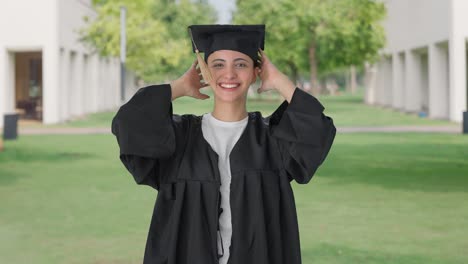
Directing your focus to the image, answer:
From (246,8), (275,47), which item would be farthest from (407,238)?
(246,8)

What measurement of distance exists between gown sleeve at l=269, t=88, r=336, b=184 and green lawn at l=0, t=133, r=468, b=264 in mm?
4301

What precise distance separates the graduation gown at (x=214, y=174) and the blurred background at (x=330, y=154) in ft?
14.0

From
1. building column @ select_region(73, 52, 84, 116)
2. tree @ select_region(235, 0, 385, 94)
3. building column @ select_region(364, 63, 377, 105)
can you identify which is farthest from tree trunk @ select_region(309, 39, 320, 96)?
building column @ select_region(364, 63, 377, 105)

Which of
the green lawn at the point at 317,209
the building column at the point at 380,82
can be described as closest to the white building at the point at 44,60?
the green lawn at the point at 317,209

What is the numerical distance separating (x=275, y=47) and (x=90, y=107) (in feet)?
37.8

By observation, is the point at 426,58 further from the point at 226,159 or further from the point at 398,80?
the point at 226,159

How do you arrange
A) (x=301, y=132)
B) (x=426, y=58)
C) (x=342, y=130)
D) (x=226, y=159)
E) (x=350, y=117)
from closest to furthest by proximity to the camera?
(x=301, y=132) → (x=226, y=159) → (x=342, y=130) → (x=350, y=117) → (x=426, y=58)

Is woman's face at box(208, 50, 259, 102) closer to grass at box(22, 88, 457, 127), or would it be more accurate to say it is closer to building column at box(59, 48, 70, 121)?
grass at box(22, 88, 457, 127)

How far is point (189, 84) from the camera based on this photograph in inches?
158

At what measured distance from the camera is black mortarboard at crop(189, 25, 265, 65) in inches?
151

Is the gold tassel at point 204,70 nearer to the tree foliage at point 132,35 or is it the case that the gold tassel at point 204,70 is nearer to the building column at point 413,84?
the tree foliage at point 132,35

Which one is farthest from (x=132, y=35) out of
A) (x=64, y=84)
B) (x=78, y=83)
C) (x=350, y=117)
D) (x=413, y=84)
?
(x=413, y=84)

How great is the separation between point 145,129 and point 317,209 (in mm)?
7627

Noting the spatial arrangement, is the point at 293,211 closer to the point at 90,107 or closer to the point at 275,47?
the point at 90,107
